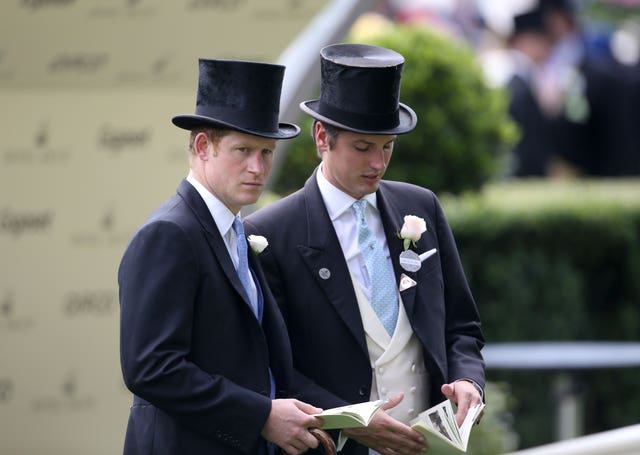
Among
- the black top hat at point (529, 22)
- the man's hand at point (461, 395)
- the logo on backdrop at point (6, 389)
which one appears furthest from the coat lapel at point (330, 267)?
the black top hat at point (529, 22)

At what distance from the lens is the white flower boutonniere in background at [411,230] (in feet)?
13.4

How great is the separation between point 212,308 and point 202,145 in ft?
1.44

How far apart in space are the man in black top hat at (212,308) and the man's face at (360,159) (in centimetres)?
27

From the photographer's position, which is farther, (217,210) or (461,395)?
(461,395)

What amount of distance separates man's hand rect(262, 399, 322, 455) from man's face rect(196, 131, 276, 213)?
0.55 meters

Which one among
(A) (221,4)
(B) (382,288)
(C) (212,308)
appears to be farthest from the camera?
(A) (221,4)

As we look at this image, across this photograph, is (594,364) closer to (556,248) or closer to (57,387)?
(556,248)

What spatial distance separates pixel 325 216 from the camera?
4.13 metres

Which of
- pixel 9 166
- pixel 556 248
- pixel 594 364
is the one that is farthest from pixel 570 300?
pixel 9 166

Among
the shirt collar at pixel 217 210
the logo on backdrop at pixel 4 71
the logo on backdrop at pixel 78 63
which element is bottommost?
the logo on backdrop at pixel 4 71

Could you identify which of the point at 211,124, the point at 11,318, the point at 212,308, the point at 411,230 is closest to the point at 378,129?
the point at 411,230

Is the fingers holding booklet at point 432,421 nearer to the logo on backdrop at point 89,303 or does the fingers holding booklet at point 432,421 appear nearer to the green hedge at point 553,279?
the logo on backdrop at point 89,303

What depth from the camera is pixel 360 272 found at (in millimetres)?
4117

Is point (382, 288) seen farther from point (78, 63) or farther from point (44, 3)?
point (44, 3)
